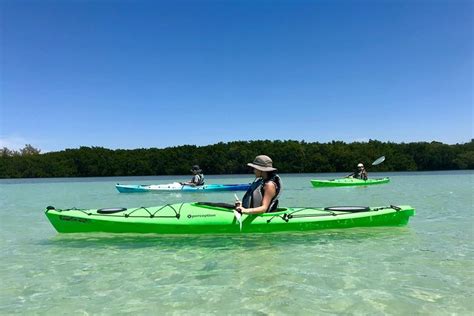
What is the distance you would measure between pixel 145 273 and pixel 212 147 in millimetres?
57528

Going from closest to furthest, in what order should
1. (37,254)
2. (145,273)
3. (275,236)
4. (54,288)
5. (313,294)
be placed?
(313,294) → (54,288) → (145,273) → (37,254) → (275,236)

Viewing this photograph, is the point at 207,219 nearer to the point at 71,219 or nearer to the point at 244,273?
the point at 244,273

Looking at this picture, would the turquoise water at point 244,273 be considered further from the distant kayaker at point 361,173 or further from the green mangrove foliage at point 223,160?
the green mangrove foliage at point 223,160

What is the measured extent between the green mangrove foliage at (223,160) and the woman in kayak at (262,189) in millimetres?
50728

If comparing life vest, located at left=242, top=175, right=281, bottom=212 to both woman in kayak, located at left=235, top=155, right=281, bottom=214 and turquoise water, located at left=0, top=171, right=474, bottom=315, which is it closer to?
woman in kayak, located at left=235, top=155, right=281, bottom=214

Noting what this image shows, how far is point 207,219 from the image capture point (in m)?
6.95

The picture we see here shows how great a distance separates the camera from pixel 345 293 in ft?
13.7

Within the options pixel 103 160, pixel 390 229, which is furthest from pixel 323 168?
pixel 390 229

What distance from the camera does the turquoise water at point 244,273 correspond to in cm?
389

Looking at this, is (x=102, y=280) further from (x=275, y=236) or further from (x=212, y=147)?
(x=212, y=147)

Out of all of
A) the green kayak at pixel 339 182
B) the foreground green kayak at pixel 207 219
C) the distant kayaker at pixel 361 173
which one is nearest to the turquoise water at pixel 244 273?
the foreground green kayak at pixel 207 219

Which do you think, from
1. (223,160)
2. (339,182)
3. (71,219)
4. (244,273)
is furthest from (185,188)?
(223,160)

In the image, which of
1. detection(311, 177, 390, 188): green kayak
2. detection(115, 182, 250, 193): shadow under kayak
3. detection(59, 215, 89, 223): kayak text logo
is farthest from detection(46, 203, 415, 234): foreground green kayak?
detection(311, 177, 390, 188): green kayak

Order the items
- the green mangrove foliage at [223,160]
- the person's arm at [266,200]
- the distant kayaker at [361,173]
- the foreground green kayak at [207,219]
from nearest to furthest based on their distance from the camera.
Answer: the person's arm at [266,200]
the foreground green kayak at [207,219]
the distant kayaker at [361,173]
the green mangrove foliage at [223,160]
